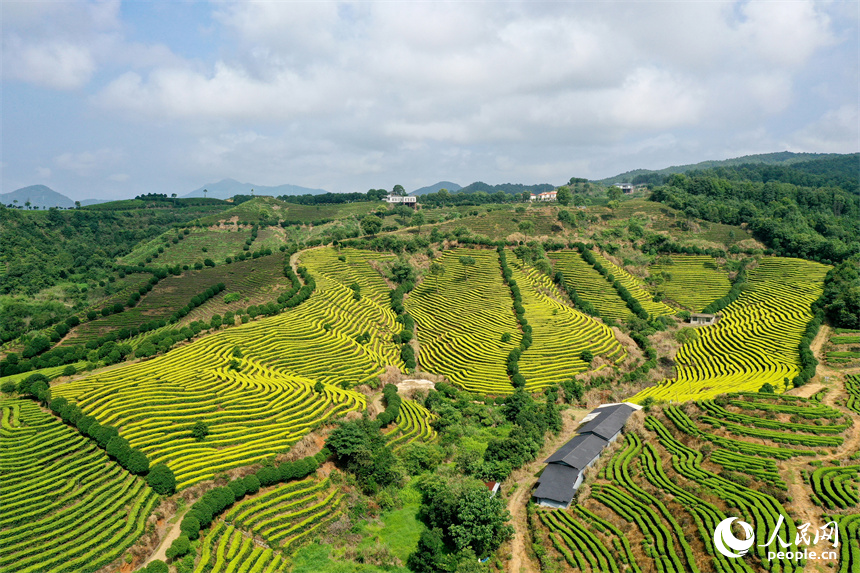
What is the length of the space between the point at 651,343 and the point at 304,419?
164 ft

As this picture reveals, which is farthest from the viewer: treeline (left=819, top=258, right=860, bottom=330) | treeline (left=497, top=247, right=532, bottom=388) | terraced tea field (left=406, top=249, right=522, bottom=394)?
treeline (left=819, top=258, right=860, bottom=330)

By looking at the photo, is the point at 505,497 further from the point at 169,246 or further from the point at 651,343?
the point at 169,246

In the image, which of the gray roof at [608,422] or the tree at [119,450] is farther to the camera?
the gray roof at [608,422]

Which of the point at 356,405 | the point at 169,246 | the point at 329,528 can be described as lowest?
the point at 329,528


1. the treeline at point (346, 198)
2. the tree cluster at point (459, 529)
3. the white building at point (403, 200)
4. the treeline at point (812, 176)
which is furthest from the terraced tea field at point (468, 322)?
the treeline at point (812, 176)

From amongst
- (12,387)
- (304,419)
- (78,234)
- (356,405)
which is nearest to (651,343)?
(356,405)

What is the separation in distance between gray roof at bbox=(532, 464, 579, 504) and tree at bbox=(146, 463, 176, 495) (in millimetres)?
25973

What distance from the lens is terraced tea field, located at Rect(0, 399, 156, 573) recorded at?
78.2ft

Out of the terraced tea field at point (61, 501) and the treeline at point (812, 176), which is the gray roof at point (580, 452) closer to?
the terraced tea field at point (61, 501)

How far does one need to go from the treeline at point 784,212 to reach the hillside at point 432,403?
0.86m

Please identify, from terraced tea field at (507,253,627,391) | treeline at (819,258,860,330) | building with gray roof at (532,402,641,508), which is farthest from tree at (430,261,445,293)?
treeline at (819,258,860,330)

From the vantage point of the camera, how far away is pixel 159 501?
28688mm

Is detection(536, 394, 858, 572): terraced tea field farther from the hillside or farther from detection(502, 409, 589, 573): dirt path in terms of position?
detection(502, 409, 589, 573): dirt path

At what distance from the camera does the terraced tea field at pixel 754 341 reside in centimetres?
5025
